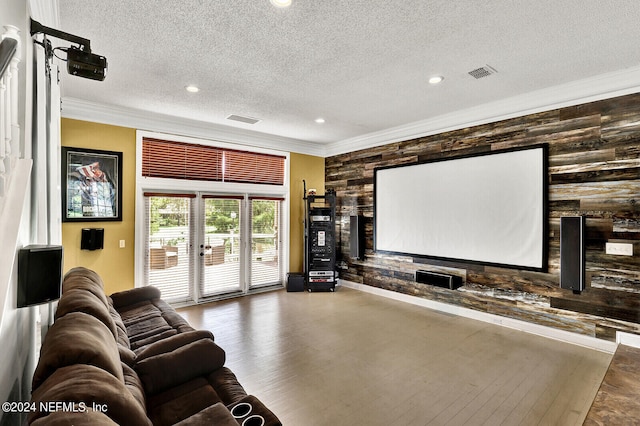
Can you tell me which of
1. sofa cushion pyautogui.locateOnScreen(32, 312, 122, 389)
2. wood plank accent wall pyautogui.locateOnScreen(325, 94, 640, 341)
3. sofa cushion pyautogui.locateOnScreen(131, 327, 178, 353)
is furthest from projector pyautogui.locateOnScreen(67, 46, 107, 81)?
wood plank accent wall pyautogui.locateOnScreen(325, 94, 640, 341)

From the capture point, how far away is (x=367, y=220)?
20.8 ft

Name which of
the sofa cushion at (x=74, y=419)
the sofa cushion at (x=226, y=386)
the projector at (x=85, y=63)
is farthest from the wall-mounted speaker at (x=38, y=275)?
the projector at (x=85, y=63)

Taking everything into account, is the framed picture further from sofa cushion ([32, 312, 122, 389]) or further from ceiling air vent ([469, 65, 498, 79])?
ceiling air vent ([469, 65, 498, 79])

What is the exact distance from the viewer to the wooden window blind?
5062 mm

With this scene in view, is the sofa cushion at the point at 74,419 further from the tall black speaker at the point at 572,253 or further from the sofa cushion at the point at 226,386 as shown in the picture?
the tall black speaker at the point at 572,253

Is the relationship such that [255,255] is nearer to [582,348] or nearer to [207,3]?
[207,3]

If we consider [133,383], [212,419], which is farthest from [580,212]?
[133,383]

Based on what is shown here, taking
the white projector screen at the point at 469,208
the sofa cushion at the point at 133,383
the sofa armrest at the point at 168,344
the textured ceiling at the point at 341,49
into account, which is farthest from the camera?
the white projector screen at the point at 469,208

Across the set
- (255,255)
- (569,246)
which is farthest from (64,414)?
(255,255)

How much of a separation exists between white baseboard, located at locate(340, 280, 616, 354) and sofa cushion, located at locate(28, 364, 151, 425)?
14.9ft

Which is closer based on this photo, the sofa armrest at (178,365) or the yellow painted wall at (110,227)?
the sofa armrest at (178,365)

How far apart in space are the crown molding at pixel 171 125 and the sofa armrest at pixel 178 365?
3959 mm

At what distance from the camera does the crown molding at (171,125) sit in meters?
4.39

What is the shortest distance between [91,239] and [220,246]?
6.26 ft
